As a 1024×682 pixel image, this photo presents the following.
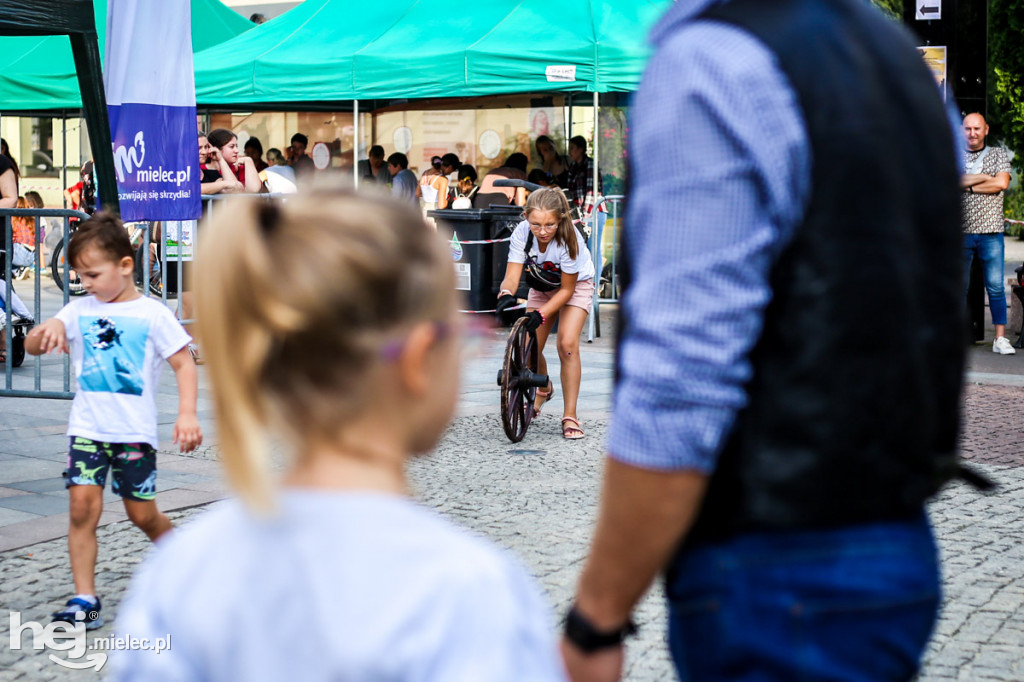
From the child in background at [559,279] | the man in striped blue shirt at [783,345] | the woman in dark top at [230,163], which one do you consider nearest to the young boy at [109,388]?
the man in striped blue shirt at [783,345]

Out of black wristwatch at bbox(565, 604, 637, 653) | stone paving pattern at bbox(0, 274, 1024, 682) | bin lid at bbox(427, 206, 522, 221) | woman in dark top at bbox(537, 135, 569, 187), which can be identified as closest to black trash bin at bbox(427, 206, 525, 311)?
bin lid at bbox(427, 206, 522, 221)

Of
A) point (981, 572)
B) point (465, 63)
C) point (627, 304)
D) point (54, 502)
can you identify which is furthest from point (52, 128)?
point (627, 304)

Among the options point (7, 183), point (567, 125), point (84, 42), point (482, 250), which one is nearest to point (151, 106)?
point (84, 42)

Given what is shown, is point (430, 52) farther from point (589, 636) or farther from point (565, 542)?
point (589, 636)

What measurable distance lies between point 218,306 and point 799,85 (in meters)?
0.71

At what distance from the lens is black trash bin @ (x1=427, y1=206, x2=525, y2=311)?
43.7 ft

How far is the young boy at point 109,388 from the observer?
414cm

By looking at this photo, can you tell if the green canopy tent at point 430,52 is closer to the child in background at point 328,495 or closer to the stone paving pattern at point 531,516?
the stone paving pattern at point 531,516

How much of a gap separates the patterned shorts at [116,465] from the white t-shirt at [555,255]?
4.19m

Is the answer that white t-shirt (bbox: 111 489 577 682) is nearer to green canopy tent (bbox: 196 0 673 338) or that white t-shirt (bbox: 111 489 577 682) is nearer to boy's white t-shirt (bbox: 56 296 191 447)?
boy's white t-shirt (bbox: 56 296 191 447)

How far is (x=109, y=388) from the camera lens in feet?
13.7

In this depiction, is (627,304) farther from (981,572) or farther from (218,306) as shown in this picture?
(981,572)

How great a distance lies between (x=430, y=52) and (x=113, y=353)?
35.3ft

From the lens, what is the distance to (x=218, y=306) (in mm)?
1261
